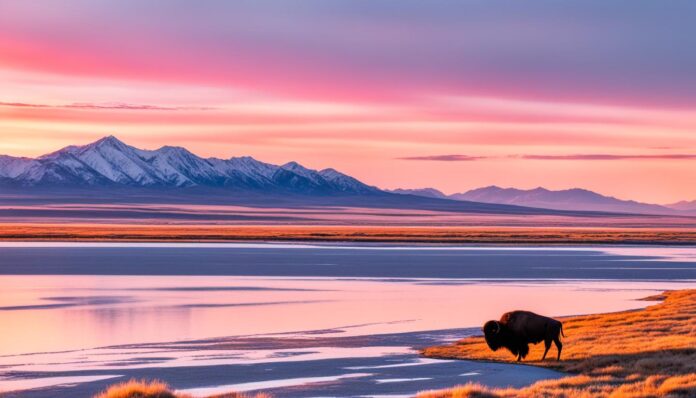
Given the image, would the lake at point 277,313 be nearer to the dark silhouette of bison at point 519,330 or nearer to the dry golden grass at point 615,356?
the dark silhouette of bison at point 519,330

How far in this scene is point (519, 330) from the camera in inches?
963

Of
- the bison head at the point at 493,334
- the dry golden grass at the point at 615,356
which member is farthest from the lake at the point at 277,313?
the dry golden grass at the point at 615,356

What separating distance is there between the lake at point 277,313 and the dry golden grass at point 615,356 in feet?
3.81

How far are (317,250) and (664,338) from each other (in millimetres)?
60789

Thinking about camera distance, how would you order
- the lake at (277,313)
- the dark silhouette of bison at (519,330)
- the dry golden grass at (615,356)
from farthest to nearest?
the dark silhouette of bison at (519,330)
the lake at (277,313)
the dry golden grass at (615,356)

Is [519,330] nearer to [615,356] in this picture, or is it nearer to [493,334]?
[493,334]


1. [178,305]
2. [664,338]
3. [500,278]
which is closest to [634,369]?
[664,338]

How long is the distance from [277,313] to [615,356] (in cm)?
1371

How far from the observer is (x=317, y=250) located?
8662 cm

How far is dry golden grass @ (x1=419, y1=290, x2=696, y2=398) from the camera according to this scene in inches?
753

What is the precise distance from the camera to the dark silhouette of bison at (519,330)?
24.3 meters

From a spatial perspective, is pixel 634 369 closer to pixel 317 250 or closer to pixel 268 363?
pixel 268 363

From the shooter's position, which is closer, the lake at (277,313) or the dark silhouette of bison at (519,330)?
the lake at (277,313)

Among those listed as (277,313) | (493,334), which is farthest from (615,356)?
(277,313)
